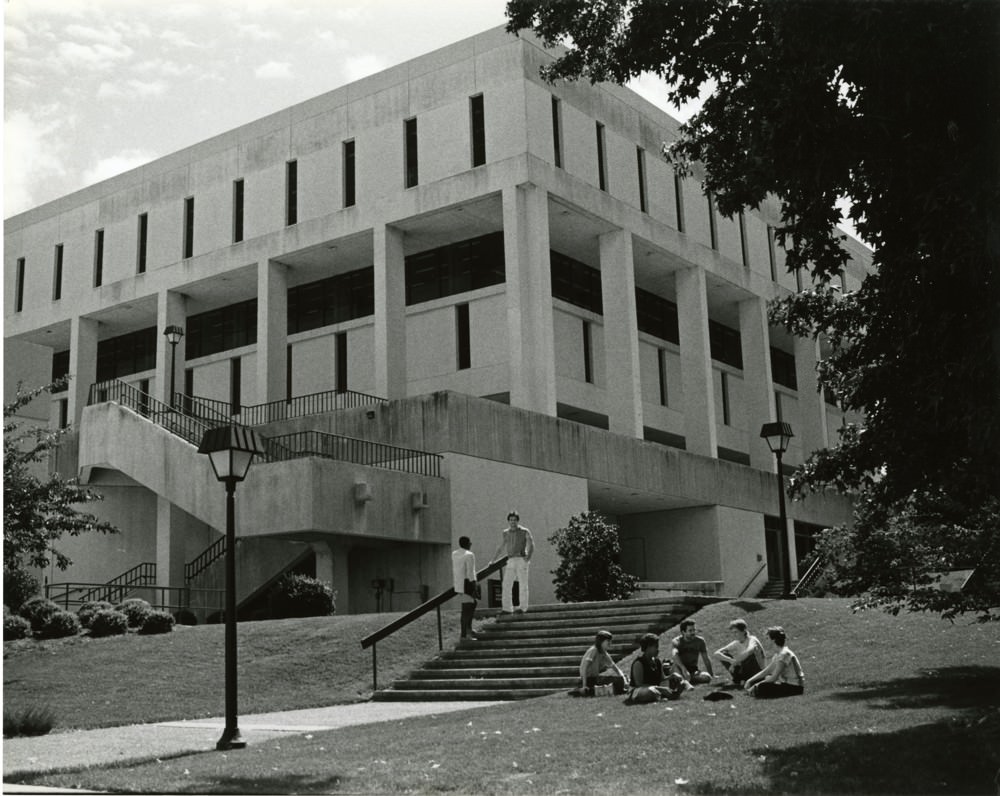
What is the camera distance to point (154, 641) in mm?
20797

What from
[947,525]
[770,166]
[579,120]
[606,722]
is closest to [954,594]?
[947,525]

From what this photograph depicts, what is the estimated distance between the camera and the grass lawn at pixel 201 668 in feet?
52.4

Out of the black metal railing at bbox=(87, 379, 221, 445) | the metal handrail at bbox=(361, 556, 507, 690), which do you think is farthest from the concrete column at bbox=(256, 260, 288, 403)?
the metal handrail at bbox=(361, 556, 507, 690)

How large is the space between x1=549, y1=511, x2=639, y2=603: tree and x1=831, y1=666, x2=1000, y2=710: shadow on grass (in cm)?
1092

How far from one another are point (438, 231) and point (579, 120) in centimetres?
568

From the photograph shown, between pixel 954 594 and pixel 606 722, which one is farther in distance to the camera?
pixel 954 594

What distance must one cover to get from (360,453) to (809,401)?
1004 inches

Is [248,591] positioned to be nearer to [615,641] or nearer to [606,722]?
[615,641]

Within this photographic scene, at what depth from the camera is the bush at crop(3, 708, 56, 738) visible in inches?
525

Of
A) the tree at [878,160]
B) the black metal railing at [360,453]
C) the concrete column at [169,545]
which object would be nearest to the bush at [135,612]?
the black metal railing at [360,453]

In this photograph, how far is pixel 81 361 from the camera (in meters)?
43.4

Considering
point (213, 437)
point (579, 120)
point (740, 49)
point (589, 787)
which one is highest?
point (579, 120)

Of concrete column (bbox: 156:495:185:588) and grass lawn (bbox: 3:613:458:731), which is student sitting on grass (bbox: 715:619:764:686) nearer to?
grass lawn (bbox: 3:613:458:731)

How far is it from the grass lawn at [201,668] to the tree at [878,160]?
30.1 feet
